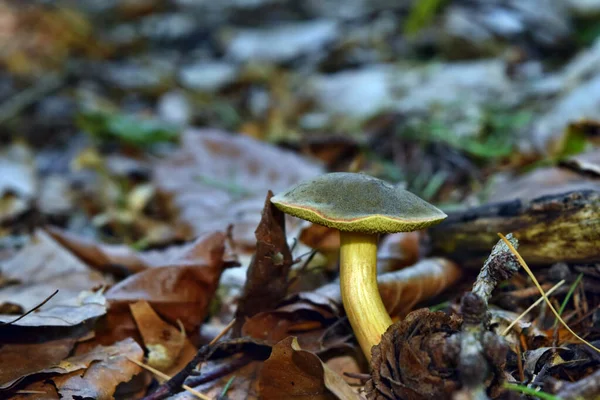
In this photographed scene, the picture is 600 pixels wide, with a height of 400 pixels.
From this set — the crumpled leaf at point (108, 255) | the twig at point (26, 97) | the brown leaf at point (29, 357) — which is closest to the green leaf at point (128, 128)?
the twig at point (26, 97)

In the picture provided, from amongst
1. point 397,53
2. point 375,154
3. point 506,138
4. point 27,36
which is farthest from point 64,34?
point 506,138

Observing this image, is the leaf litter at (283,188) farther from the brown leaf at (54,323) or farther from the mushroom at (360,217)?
the mushroom at (360,217)

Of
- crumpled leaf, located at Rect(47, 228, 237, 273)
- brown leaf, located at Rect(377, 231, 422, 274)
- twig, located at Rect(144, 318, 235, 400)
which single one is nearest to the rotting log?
brown leaf, located at Rect(377, 231, 422, 274)

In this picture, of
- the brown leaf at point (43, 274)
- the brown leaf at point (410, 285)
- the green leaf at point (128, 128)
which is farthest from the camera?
the green leaf at point (128, 128)

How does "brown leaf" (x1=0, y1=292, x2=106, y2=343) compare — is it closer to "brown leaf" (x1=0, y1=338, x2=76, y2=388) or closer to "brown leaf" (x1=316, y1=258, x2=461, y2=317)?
"brown leaf" (x1=0, y1=338, x2=76, y2=388)

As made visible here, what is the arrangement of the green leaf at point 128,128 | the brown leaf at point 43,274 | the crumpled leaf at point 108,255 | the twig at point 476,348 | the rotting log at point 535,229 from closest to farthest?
the twig at point 476,348 → the rotting log at point 535,229 → the brown leaf at point 43,274 → the crumpled leaf at point 108,255 → the green leaf at point 128,128
